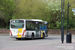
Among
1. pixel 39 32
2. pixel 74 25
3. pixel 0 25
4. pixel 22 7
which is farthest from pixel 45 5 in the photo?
pixel 39 32

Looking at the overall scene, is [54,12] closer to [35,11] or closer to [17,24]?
[35,11]

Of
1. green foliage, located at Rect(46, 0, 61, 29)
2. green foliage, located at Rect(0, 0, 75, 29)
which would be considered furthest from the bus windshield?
green foliage, located at Rect(46, 0, 61, 29)

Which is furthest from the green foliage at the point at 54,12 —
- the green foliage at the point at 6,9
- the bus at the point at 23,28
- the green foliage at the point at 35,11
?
the bus at the point at 23,28

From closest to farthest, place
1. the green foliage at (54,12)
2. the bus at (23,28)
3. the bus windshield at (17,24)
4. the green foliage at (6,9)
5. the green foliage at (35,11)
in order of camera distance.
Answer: the bus at (23,28) < the bus windshield at (17,24) < the green foliage at (6,9) < the green foliage at (35,11) < the green foliage at (54,12)

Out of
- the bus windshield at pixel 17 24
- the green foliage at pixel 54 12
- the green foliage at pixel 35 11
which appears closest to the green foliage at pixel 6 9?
the green foliage at pixel 35 11

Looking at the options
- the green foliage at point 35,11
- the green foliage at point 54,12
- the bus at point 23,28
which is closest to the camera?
the bus at point 23,28

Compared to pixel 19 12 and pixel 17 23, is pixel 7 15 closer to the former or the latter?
pixel 19 12

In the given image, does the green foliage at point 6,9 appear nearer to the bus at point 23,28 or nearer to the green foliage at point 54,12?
the green foliage at point 54,12

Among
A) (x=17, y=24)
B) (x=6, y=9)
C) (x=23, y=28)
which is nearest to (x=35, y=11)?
(x=6, y=9)

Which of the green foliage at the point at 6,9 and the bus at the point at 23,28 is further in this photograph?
the green foliage at the point at 6,9

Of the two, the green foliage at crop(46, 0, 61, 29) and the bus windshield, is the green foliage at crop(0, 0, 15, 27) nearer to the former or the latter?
the green foliage at crop(46, 0, 61, 29)

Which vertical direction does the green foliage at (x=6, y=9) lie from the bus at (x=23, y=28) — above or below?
above

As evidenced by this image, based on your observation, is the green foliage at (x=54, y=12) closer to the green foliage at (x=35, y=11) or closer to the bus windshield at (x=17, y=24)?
the green foliage at (x=35, y=11)

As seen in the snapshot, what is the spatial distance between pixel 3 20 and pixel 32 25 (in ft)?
81.9
